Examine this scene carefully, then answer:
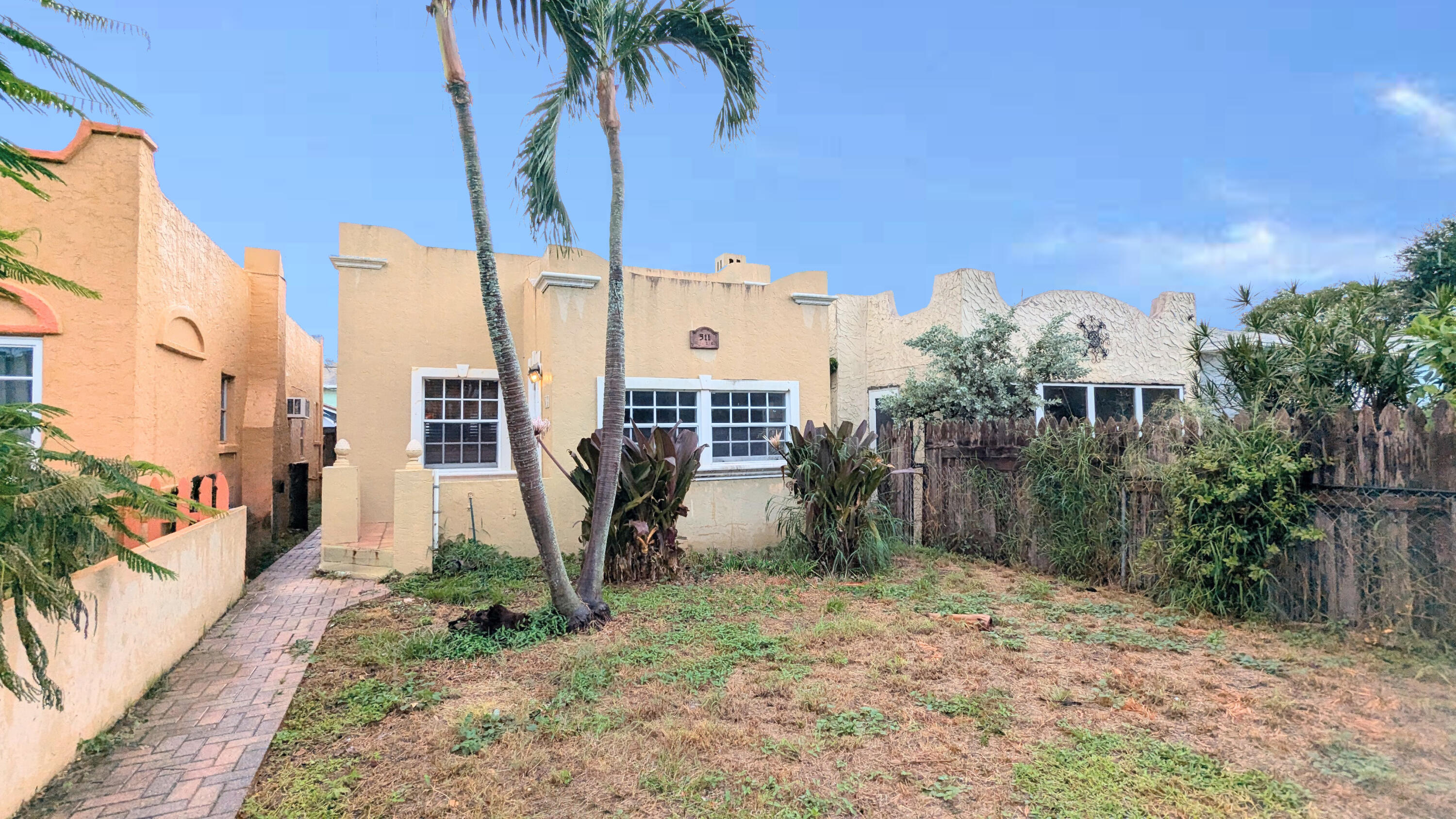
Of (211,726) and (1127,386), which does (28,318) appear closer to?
(211,726)

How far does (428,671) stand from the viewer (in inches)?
189

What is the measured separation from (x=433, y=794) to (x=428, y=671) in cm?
183

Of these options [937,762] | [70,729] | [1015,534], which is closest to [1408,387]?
[1015,534]

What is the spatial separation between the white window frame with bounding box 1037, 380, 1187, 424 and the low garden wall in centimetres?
1124

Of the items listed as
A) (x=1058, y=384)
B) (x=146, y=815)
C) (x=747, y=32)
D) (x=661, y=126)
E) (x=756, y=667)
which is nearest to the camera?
(x=146, y=815)

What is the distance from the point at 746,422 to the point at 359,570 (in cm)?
515

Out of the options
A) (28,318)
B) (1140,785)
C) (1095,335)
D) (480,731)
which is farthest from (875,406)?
(28,318)

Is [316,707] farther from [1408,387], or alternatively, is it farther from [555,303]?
[1408,387]

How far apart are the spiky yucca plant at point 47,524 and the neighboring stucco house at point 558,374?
5133 millimetres

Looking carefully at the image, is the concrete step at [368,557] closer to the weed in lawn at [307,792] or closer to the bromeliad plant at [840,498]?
the weed in lawn at [307,792]

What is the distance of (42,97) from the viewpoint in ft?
8.60

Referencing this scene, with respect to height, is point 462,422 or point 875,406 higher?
point 875,406

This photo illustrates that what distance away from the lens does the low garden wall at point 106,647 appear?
303 cm

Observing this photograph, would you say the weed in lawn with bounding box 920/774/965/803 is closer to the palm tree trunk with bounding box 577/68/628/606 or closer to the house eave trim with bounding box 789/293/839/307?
the palm tree trunk with bounding box 577/68/628/606
